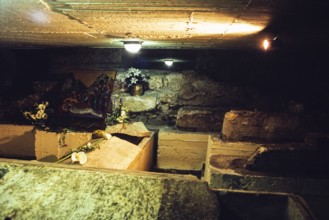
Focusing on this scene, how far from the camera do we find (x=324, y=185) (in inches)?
147

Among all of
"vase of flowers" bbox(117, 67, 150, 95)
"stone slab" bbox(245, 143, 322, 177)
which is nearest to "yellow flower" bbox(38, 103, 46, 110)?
"vase of flowers" bbox(117, 67, 150, 95)

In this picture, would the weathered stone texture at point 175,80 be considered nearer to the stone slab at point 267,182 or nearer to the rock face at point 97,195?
the stone slab at point 267,182

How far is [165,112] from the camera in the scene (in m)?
7.01

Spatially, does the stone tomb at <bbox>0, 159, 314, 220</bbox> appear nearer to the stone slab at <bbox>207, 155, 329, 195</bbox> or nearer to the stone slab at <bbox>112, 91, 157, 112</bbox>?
the stone slab at <bbox>207, 155, 329, 195</bbox>

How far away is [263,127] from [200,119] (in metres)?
1.77

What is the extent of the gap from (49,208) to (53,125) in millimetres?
4534

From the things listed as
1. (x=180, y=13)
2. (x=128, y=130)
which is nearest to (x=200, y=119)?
(x=128, y=130)

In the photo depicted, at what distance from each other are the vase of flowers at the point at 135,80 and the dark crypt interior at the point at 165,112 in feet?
0.10

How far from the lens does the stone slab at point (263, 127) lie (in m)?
5.11

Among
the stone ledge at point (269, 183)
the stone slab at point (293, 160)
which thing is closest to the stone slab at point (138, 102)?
the stone ledge at point (269, 183)

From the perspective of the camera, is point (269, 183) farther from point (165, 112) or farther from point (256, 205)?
point (165, 112)

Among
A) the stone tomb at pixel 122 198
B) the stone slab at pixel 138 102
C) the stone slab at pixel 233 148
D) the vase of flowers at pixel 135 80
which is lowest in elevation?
the stone slab at pixel 233 148

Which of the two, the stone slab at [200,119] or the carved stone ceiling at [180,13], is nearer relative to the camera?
the carved stone ceiling at [180,13]

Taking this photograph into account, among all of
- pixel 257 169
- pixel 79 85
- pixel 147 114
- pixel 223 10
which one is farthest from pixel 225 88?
pixel 223 10
